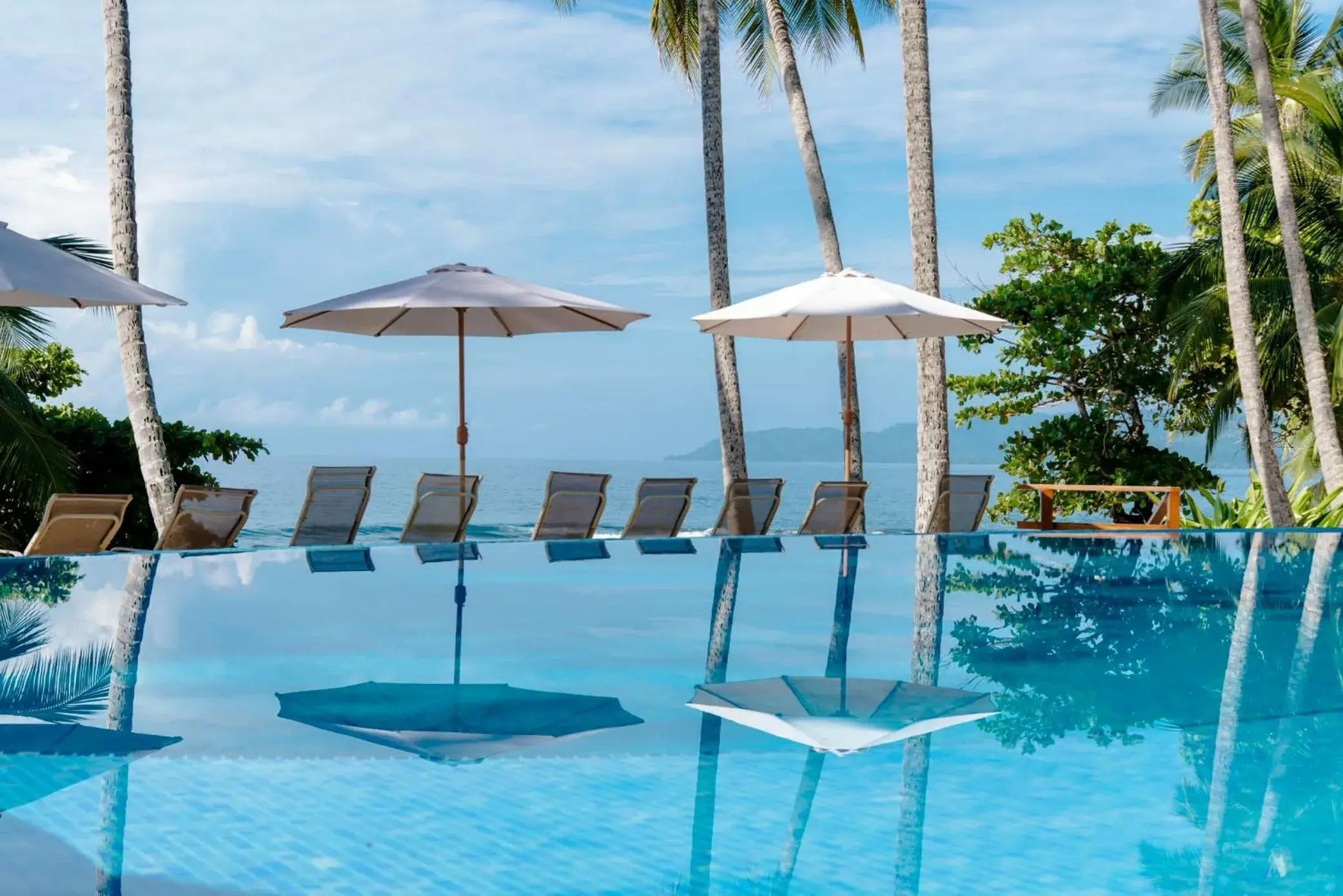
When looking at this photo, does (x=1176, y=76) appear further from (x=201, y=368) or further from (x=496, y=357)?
(x=496, y=357)

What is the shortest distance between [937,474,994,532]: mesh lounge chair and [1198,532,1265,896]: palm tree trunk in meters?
3.64

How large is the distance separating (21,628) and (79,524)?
9.10ft

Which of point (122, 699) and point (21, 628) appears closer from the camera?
point (122, 699)

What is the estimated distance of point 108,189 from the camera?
1230cm

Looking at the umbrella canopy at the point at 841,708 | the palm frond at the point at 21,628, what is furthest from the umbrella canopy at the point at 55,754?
the umbrella canopy at the point at 841,708

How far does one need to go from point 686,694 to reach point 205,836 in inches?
82.9

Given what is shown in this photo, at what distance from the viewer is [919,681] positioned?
211 inches

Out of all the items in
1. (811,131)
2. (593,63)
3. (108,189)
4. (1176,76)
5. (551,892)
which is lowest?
(551,892)

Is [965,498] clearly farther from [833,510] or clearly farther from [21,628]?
[21,628]

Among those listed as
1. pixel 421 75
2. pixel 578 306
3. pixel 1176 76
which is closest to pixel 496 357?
pixel 421 75

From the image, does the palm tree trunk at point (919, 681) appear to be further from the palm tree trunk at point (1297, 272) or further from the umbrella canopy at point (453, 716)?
the palm tree trunk at point (1297, 272)

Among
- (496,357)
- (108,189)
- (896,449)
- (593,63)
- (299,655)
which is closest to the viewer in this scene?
(299,655)

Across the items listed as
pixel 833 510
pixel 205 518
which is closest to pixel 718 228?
pixel 833 510

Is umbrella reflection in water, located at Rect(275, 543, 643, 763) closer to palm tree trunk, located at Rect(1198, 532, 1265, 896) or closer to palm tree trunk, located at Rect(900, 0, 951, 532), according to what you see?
palm tree trunk, located at Rect(1198, 532, 1265, 896)
